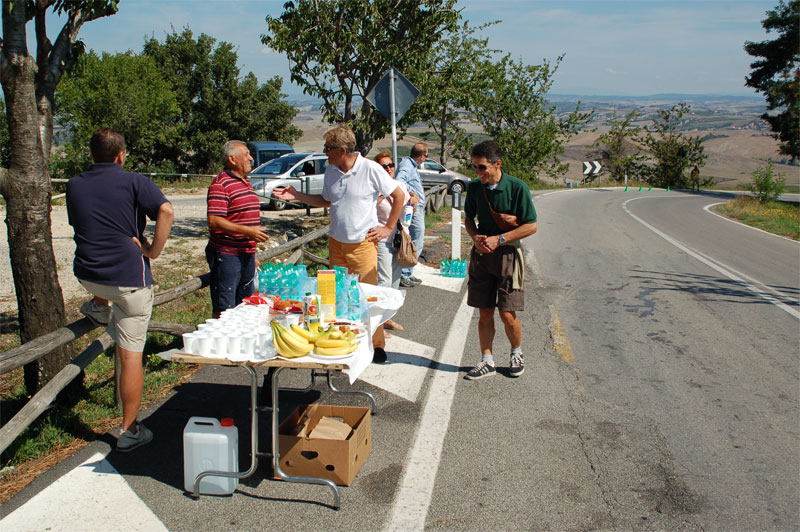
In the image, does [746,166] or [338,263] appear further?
[746,166]

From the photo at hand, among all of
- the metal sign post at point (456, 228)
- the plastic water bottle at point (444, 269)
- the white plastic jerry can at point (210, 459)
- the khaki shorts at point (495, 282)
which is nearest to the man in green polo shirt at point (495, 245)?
the khaki shorts at point (495, 282)

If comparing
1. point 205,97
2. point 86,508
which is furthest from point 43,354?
point 205,97

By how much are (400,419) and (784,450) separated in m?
2.74

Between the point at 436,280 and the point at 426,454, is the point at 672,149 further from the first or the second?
the point at 426,454

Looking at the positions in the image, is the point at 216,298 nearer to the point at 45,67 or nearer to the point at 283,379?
the point at 283,379

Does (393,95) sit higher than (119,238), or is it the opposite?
(393,95)

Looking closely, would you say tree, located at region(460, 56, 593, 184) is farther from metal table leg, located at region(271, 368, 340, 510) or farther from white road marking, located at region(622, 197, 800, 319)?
metal table leg, located at region(271, 368, 340, 510)

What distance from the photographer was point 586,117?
38.5m

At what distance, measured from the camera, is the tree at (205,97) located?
116 feet

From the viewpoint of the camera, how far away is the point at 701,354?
674 cm

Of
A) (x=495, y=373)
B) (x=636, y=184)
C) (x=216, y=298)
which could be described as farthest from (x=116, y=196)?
(x=636, y=184)

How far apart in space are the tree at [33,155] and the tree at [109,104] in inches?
881

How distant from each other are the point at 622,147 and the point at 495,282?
48487mm

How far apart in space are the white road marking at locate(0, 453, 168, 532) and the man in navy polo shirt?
0.37m
